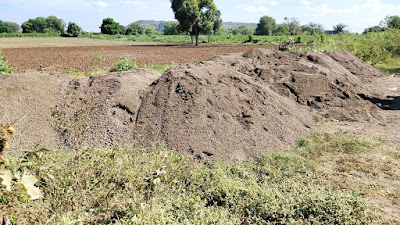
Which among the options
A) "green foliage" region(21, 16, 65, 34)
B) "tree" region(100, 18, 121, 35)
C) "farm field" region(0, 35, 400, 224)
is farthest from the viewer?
"green foliage" region(21, 16, 65, 34)

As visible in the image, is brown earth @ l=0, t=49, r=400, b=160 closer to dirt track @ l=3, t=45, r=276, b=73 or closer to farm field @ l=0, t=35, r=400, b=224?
farm field @ l=0, t=35, r=400, b=224

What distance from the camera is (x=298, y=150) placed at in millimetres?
5445

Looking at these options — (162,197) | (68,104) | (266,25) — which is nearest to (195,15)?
(68,104)

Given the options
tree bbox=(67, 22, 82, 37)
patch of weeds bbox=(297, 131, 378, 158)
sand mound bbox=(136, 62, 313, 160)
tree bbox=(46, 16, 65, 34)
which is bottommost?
patch of weeds bbox=(297, 131, 378, 158)

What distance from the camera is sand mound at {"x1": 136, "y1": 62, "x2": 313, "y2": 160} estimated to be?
5289 mm

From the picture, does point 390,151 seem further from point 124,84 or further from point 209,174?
point 124,84

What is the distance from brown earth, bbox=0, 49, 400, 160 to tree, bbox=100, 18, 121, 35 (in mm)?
57950

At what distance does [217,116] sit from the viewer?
228 inches

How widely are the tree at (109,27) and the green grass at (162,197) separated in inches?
2438

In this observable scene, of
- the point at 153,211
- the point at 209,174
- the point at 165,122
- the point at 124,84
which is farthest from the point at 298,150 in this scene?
the point at 124,84

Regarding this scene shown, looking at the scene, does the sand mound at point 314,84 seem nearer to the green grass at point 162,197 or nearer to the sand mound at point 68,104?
the sand mound at point 68,104

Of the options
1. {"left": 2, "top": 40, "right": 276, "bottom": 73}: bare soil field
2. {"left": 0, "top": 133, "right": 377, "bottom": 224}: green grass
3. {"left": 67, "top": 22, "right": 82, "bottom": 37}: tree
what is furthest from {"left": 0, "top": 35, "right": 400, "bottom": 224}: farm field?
{"left": 67, "top": 22, "right": 82, "bottom": 37}: tree

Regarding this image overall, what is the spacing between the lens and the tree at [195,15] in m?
29.5

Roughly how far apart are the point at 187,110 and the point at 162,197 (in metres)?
2.47
